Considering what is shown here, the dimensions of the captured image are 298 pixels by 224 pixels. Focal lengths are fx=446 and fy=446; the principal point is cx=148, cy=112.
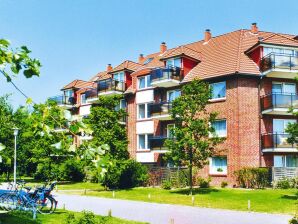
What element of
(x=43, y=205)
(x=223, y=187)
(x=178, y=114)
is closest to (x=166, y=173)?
(x=223, y=187)

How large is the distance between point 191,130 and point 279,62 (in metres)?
9.99

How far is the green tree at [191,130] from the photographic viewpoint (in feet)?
92.2

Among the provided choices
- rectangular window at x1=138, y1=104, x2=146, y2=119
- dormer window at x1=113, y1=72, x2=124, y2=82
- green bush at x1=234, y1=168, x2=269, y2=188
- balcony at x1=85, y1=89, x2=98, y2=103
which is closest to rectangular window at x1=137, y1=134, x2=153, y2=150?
rectangular window at x1=138, y1=104, x2=146, y2=119

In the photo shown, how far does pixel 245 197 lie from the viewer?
2589 centimetres

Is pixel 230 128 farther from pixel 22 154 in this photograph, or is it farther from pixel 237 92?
pixel 22 154

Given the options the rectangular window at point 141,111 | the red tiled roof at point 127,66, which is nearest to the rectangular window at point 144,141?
Result: the rectangular window at point 141,111

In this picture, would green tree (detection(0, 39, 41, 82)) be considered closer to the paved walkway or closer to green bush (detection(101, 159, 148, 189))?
the paved walkway

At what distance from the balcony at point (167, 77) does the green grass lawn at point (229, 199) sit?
34.9 feet

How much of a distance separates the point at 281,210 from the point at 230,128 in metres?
13.9

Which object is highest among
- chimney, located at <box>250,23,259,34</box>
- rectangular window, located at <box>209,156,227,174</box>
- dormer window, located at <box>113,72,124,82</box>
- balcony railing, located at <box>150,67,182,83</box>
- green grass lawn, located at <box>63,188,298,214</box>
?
chimney, located at <box>250,23,259,34</box>

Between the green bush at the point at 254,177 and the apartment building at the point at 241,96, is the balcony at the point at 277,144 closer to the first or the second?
the apartment building at the point at 241,96

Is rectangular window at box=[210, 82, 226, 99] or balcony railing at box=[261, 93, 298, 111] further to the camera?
rectangular window at box=[210, 82, 226, 99]

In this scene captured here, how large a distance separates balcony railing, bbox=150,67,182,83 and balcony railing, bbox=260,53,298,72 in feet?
24.7

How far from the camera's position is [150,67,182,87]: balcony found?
37.9m
